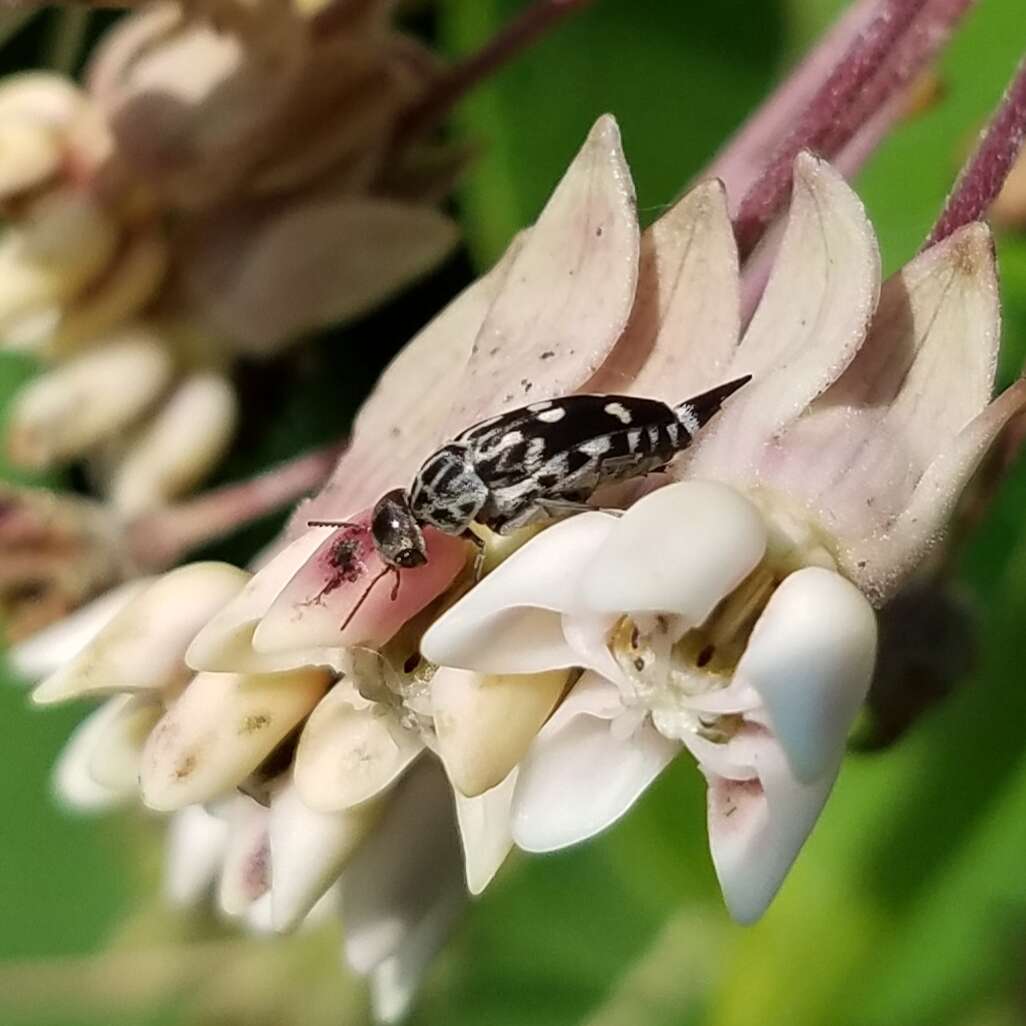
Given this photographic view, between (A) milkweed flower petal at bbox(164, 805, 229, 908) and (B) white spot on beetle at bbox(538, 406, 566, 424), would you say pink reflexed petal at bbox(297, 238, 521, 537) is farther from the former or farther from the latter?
(A) milkweed flower petal at bbox(164, 805, 229, 908)

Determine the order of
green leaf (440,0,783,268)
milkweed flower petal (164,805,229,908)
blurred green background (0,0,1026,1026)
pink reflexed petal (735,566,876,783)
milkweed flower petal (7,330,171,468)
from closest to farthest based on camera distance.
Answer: pink reflexed petal (735,566,876,783) < milkweed flower petal (164,805,229,908) < milkweed flower petal (7,330,171,468) < blurred green background (0,0,1026,1026) < green leaf (440,0,783,268)

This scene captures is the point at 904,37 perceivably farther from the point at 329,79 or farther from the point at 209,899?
the point at 209,899

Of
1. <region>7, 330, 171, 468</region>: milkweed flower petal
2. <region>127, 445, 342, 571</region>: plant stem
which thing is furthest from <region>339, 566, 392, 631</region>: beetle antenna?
<region>7, 330, 171, 468</region>: milkweed flower petal

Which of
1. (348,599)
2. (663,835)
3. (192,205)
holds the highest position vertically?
(348,599)

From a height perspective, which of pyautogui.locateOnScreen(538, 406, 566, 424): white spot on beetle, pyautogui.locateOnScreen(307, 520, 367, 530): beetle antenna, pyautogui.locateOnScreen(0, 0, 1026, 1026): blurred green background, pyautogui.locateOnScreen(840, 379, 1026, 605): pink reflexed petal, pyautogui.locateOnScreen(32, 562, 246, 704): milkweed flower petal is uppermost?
pyautogui.locateOnScreen(840, 379, 1026, 605): pink reflexed petal

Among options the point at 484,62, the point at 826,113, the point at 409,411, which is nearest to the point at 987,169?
the point at 826,113

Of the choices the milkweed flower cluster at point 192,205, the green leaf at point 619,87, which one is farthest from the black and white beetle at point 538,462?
the green leaf at point 619,87

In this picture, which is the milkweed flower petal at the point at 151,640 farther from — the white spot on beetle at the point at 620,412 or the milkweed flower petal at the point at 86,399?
the milkweed flower petal at the point at 86,399

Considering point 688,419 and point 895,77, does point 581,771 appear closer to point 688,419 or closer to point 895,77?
point 688,419
